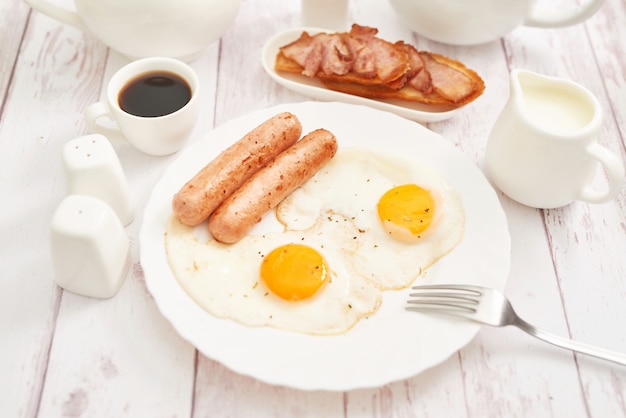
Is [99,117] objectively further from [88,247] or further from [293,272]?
[293,272]

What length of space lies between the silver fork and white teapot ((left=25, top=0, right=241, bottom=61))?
1.18m

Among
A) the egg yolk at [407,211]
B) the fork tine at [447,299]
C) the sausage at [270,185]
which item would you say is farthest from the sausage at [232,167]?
the fork tine at [447,299]

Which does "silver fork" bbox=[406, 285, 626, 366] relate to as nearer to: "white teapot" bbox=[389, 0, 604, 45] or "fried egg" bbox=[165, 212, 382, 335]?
"fried egg" bbox=[165, 212, 382, 335]

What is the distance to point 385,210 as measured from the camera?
1876 millimetres

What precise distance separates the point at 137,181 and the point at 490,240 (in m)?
1.11

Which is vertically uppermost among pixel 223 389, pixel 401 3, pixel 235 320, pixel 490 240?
pixel 401 3

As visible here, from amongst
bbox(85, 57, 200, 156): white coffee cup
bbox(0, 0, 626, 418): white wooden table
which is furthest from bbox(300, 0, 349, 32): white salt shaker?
bbox(85, 57, 200, 156): white coffee cup

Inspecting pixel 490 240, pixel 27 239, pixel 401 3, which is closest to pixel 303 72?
pixel 401 3

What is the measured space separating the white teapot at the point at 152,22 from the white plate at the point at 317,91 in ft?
0.65

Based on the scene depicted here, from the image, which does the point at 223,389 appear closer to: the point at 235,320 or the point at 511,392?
the point at 235,320

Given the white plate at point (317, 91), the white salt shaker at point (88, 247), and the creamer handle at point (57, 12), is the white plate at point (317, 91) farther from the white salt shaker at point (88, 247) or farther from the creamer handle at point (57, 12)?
the white salt shaker at point (88, 247)

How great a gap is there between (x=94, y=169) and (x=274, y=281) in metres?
0.59

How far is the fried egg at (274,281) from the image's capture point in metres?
1.67

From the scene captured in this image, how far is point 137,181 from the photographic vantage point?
205cm
